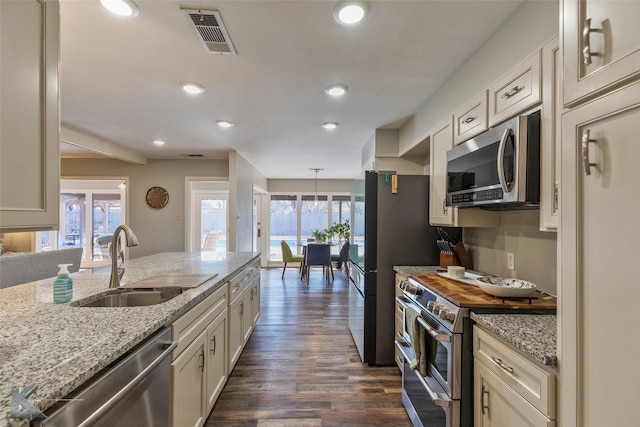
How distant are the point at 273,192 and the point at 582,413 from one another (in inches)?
288

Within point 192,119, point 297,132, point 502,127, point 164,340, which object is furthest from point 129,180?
point 502,127

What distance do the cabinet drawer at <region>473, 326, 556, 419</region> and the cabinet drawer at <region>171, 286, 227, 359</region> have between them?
1.35 m

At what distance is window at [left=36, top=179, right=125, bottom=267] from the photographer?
6.17 metres

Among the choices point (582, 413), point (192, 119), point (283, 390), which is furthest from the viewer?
point (192, 119)

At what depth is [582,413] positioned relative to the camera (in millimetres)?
814

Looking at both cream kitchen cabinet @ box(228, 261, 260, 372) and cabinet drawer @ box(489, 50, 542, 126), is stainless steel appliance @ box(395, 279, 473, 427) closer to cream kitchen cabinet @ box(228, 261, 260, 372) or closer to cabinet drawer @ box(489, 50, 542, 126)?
A: cabinet drawer @ box(489, 50, 542, 126)

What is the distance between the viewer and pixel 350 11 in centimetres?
146

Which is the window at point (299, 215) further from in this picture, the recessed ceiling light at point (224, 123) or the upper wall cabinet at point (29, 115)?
the upper wall cabinet at point (29, 115)

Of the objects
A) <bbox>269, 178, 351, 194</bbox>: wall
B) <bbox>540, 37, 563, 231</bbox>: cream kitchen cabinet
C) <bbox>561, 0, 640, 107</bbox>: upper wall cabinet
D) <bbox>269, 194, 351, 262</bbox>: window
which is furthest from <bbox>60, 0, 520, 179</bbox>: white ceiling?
<bbox>269, 194, 351, 262</bbox>: window

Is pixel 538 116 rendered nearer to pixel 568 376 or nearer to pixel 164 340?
pixel 568 376

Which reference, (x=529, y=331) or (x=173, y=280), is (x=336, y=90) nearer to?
(x=173, y=280)

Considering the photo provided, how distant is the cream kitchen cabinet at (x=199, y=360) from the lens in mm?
→ 1393

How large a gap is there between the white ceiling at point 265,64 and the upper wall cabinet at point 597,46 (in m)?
0.74

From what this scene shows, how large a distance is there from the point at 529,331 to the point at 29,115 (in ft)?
6.03
